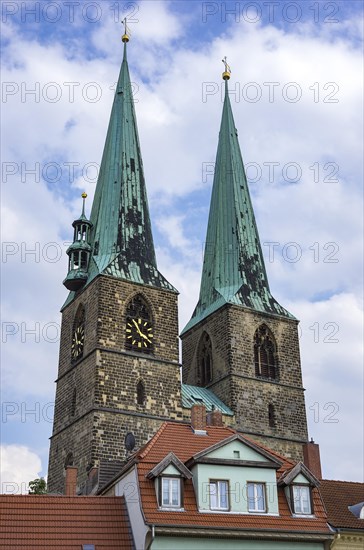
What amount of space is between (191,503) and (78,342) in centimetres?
2038

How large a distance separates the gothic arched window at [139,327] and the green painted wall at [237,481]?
56.1 feet

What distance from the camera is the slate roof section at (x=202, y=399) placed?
44.6 metres

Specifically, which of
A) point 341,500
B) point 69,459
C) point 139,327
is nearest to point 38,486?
point 69,459

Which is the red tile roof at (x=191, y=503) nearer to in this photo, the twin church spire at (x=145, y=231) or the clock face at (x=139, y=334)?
the clock face at (x=139, y=334)

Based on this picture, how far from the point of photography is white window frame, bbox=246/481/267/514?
2605 cm

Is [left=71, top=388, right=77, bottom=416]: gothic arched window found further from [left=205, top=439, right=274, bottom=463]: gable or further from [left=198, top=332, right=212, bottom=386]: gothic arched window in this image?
[left=205, top=439, right=274, bottom=463]: gable

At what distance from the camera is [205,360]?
162ft

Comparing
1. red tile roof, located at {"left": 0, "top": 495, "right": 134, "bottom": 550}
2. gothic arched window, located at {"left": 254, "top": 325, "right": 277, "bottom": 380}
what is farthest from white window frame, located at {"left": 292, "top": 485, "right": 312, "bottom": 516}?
Result: gothic arched window, located at {"left": 254, "top": 325, "right": 277, "bottom": 380}

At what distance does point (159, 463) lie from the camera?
997 inches

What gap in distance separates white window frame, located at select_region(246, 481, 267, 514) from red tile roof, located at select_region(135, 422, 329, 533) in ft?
0.95

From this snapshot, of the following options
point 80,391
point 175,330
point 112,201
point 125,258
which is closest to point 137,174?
point 112,201

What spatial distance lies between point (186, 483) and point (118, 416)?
15212 millimetres

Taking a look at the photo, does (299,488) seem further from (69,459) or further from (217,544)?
(69,459)

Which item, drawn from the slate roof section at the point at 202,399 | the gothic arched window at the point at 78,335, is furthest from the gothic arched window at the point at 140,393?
the gothic arched window at the point at 78,335
